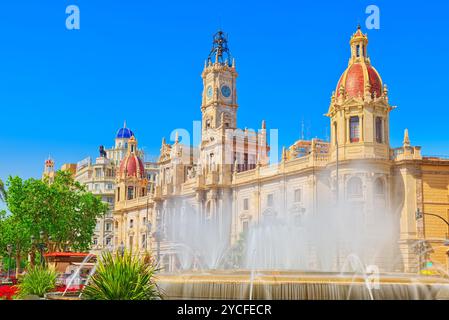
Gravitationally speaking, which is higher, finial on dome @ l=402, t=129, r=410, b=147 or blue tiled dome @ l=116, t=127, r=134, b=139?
blue tiled dome @ l=116, t=127, r=134, b=139

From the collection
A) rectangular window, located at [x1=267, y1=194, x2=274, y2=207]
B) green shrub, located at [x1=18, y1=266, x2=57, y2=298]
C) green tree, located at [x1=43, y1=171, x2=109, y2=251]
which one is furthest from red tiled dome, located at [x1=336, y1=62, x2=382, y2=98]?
green shrub, located at [x1=18, y1=266, x2=57, y2=298]

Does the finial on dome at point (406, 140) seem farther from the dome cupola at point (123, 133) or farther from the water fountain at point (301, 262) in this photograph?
the dome cupola at point (123, 133)

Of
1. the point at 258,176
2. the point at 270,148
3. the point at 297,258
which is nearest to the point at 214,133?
the point at 270,148

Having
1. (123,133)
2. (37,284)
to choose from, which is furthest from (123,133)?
(37,284)

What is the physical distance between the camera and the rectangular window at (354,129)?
47.5 meters

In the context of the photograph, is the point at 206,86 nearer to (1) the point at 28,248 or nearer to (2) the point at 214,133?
(2) the point at 214,133

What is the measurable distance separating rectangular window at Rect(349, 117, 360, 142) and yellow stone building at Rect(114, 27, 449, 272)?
8cm

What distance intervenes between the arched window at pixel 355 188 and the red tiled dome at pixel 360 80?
21.8 feet

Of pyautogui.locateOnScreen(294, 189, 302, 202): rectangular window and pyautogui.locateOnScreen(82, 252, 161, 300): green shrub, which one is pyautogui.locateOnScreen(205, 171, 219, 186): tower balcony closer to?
pyautogui.locateOnScreen(294, 189, 302, 202): rectangular window

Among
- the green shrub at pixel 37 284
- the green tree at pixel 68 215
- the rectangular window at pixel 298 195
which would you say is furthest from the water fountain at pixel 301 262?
the green tree at pixel 68 215

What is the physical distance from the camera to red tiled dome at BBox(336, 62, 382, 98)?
1886 inches

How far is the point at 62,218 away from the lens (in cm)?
5962

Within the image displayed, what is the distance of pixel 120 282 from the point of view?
15992 millimetres

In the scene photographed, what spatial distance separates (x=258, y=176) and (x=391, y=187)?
14562 millimetres
